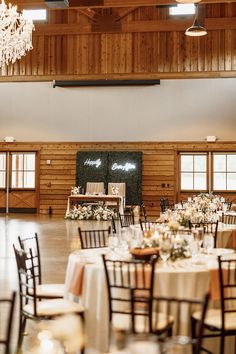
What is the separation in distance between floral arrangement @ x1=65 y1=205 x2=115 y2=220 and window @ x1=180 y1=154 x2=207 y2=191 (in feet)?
11.2

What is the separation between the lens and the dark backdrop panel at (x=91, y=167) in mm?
19406

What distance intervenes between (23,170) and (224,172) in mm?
7470

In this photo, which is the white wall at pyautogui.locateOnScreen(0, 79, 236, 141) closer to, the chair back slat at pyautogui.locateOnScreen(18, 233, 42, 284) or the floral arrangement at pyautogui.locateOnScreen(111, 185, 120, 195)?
the floral arrangement at pyautogui.locateOnScreen(111, 185, 120, 195)

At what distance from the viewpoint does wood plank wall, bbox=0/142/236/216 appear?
19016 millimetres

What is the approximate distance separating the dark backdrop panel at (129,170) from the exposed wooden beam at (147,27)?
16.9 ft

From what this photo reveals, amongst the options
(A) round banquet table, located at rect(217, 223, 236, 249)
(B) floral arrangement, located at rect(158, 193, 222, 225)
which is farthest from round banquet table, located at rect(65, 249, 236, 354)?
(A) round banquet table, located at rect(217, 223, 236, 249)

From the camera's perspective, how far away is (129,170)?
19266mm

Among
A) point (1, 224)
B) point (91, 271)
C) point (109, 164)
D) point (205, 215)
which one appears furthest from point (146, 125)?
point (91, 271)

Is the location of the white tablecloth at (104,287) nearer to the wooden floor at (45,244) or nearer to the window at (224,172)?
the wooden floor at (45,244)

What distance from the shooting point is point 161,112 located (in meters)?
19.1

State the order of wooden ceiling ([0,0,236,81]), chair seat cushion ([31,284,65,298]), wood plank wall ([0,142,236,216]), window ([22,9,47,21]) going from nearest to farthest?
chair seat cushion ([31,284,65,298]), wooden ceiling ([0,0,236,81]), window ([22,9,47,21]), wood plank wall ([0,142,236,216])

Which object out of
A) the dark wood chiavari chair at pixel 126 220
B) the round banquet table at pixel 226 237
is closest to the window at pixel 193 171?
the dark wood chiavari chair at pixel 126 220

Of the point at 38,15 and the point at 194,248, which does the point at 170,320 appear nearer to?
the point at 194,248

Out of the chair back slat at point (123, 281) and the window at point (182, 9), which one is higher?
the window at point (182, 9)
